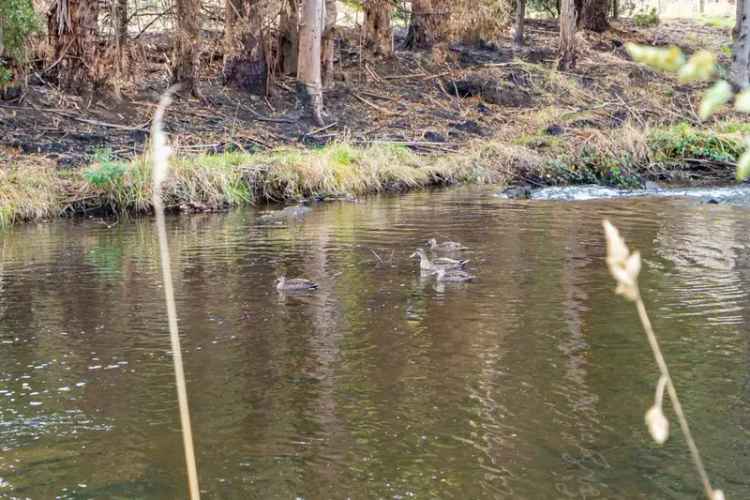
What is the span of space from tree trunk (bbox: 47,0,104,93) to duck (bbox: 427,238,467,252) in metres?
13.7

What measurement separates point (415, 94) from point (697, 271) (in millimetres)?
19578

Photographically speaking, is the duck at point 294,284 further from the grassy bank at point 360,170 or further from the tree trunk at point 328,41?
Answer: the tree trunk at point 328,41

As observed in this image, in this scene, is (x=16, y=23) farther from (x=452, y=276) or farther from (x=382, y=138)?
(x=452, y=276)

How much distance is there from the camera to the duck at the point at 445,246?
577 inches

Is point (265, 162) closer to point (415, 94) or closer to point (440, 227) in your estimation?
point (440, 227)

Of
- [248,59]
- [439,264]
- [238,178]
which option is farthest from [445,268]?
[248,59]

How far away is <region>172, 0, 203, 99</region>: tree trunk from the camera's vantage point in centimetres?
2631

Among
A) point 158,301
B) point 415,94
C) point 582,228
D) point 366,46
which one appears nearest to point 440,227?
point 582,228

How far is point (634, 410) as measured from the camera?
7895 millimetres

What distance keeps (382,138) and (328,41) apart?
4.90 m

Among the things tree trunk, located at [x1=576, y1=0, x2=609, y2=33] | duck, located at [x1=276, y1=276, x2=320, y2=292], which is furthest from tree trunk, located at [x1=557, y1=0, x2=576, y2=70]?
duck, located at [x1=276, y1=276, x2=320, y2=292]

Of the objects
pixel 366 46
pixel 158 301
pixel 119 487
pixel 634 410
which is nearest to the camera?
pixel 119 487

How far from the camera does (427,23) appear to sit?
34.0 m

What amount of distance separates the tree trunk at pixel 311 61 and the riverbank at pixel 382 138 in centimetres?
69
